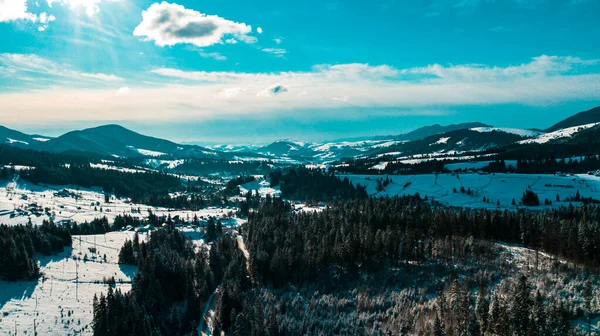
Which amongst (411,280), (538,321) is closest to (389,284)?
(411,280)

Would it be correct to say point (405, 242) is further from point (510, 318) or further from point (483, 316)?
point (510, 318)

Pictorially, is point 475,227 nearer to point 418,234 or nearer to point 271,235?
point 418,234

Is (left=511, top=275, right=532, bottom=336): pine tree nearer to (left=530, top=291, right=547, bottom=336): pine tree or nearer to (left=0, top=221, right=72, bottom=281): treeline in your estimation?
(left=530, top=291, right=547, bottom=336): pine tree

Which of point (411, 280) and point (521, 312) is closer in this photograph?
point (521, 312)

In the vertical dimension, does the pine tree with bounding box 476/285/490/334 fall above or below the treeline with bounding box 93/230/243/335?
above

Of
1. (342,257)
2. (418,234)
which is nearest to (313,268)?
(342,257)

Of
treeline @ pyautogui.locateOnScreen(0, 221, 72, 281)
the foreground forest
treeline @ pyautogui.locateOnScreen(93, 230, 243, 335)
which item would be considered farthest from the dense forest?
treeline @ pyautogui.locateOnScreen(0, 221, 72, 281)

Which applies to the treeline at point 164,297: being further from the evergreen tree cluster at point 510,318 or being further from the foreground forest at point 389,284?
the evergreen tree cluster at point 510,318
